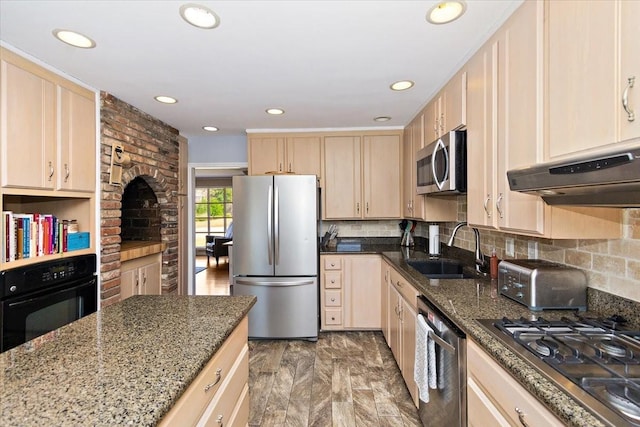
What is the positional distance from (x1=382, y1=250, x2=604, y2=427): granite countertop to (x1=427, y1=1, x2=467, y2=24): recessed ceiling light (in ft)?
4.48

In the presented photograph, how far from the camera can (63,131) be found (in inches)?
87.2

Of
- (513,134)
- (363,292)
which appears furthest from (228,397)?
(363,292)

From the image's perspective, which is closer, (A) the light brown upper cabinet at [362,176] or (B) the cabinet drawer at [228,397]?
(B) the cabinet drawer at [228,397]

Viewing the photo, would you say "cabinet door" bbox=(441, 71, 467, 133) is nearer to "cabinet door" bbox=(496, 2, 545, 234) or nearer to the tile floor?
"cabinet door" bbox=(496, 2, 545, 234)

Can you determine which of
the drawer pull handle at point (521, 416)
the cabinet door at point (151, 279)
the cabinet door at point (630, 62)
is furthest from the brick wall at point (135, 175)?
the cabinet door at point (630, 62)

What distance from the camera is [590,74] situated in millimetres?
1005

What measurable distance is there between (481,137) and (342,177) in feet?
6.67

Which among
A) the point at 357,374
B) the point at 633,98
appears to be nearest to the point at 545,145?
the point at 633,98

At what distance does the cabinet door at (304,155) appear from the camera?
12.0 feet

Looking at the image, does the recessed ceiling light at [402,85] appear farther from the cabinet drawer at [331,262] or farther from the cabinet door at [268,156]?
the cabinet drawer at [331,262]

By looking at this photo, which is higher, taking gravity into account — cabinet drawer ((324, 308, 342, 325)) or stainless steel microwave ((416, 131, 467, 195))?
stainless steel microwave ((416, 131, 467, 195))

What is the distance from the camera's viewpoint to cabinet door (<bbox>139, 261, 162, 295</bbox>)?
10.5 ft

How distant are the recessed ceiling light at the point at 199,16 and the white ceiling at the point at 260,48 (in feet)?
0.11

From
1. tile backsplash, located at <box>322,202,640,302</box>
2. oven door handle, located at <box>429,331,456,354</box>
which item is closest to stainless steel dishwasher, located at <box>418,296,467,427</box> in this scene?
oven door handle, located at <box>429,331,456,354</box>
